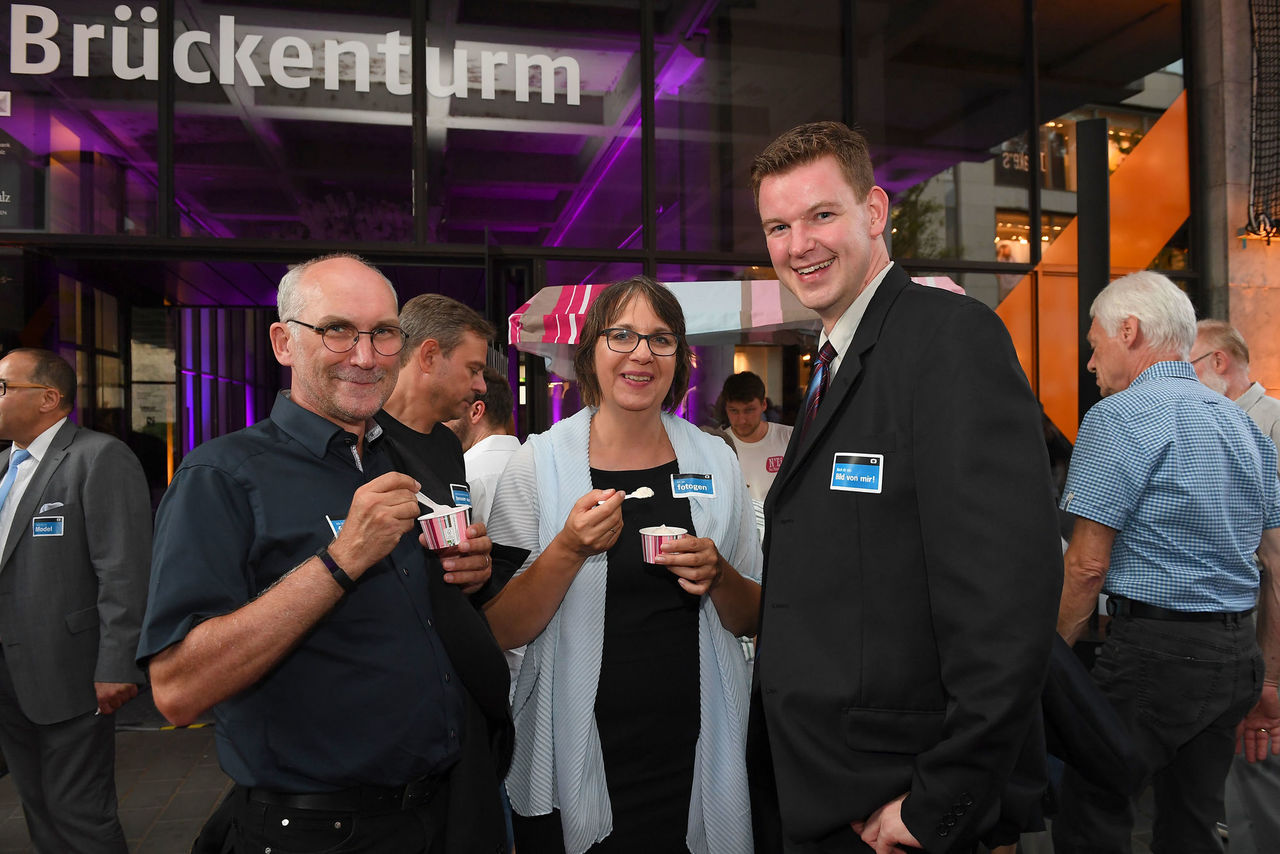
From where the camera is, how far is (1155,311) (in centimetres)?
294

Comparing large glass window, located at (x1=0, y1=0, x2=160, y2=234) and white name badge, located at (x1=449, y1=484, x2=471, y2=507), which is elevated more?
large glass window, located at (x1=0, y1=0, x2=160, y2=234)

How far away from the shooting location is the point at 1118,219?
7.91 metres

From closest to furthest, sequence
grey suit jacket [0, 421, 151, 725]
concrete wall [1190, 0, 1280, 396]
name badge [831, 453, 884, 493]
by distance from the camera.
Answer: name badge [831, 453, 884, 493], grey suit jacket [0, 421, 151, 725], concrete wall [1190, 0, 1280, 396]

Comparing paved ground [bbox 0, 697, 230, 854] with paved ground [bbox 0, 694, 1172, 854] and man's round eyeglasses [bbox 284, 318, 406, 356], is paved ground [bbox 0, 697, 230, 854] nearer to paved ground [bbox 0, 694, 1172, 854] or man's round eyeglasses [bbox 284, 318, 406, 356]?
paved ground [bbox 0, 694, 1172, 854]

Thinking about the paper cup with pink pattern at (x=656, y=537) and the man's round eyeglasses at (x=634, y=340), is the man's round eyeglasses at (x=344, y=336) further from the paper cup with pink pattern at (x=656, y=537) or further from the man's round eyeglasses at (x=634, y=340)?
the paper cup with pink pattern at (x=656, y=537)

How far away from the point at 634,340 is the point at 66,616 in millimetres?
3070

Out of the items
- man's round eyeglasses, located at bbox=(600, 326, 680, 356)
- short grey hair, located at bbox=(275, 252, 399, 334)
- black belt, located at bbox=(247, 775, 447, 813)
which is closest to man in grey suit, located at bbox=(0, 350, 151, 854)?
black belt, located at bbox=(247, 775, 447, 813)

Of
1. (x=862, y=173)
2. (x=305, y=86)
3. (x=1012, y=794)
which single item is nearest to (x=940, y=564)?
(x=1012, y=794)

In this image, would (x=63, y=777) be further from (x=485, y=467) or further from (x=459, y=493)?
(x=459, y=493)

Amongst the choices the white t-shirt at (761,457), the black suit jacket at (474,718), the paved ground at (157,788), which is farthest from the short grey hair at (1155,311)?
the paved ground at (157,788)

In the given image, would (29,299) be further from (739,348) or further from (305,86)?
(739,348)

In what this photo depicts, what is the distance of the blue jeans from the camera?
2.85 metres

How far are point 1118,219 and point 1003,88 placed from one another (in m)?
1.74

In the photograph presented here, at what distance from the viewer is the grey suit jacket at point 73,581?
3531mm
